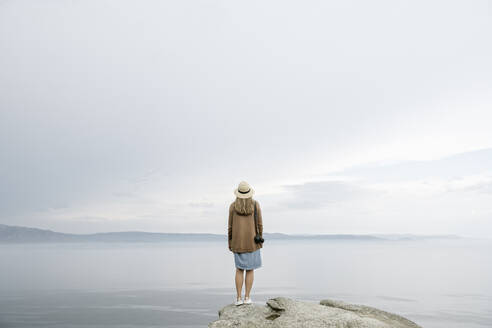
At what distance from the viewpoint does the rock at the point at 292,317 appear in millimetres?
11000

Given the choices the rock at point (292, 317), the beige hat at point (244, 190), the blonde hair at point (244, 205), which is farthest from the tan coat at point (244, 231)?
the rock at point (292, 317)

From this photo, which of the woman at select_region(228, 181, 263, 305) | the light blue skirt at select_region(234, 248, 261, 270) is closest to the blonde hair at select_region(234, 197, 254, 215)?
the woman at select_region(228, 181, 263, 305)

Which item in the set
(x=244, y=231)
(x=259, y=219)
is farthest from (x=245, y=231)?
(x=259, y=219)

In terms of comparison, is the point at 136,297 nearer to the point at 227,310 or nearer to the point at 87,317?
the point at 87,317

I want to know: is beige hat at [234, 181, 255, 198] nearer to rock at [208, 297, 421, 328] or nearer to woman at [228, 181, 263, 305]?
woman at [228, 181, 263, 305]

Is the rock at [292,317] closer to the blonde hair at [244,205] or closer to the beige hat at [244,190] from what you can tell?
the blonde hair at [244,205]

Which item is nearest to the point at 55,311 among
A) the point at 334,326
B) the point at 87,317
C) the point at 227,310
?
the point at 87,317

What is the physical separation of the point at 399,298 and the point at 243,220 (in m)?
47.8

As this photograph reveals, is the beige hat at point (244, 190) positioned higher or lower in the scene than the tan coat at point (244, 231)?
higher

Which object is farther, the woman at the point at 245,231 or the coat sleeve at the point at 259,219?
the coat sleeve at the point at 259,219

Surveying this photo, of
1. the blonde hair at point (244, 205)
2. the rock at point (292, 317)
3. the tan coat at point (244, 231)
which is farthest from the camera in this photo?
the tan coat at point (244, 231)

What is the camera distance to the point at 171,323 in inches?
1400

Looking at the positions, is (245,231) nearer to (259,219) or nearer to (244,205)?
(259,219)

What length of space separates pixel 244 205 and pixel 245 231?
807 millimetres
